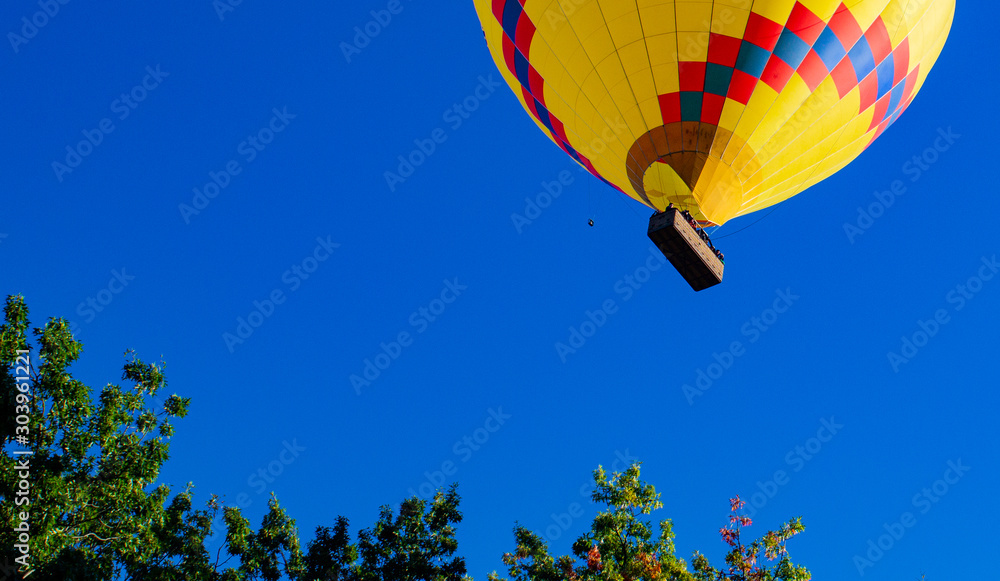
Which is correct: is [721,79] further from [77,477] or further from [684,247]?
[77,477]

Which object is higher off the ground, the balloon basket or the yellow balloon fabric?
the yellow balloon fabric

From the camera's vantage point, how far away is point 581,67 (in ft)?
54.7

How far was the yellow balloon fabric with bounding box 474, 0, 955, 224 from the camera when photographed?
50.4ft

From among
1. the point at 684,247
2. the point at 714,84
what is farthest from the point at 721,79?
the point at 684,247

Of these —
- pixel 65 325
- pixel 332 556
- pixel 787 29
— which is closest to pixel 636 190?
pixel 787 29

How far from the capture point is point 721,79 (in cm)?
1566

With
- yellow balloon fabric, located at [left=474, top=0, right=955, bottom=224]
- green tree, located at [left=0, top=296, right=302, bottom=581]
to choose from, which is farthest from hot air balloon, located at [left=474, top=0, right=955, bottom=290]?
green tree, located at [left=0, top=296, right=302, bottom=581]

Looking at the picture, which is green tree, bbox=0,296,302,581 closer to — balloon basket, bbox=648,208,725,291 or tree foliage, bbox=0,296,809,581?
tree foliage, bbox=0,296,809,581

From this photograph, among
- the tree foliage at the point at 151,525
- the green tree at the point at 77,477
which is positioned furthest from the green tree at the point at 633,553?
the green tree at the point at 77,477

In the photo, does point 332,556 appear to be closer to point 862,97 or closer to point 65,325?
point 65,325

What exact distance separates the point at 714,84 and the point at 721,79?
159 millimetres

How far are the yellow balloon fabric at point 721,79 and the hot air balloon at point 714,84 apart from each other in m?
0.02

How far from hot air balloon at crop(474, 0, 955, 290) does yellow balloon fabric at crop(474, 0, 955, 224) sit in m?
0.02

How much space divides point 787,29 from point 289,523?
1401 centimetres
